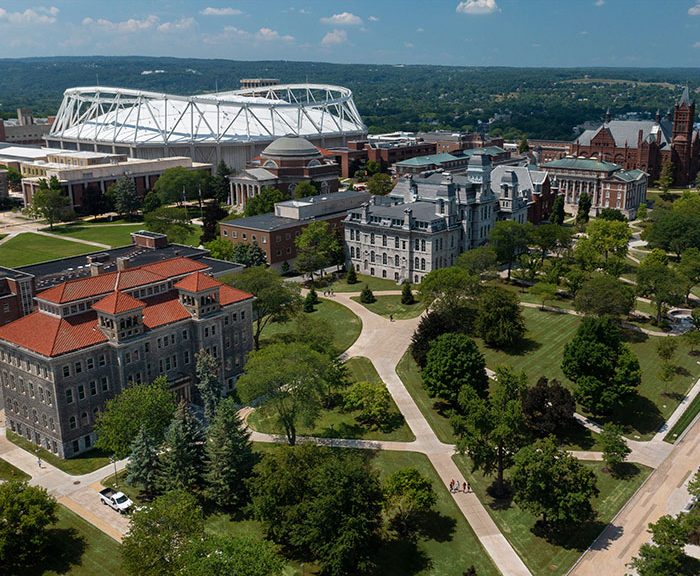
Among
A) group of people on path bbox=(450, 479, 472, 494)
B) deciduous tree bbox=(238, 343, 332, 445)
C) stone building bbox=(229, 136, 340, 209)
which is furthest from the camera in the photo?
stone building bbox=(229, 136, 340, 209)

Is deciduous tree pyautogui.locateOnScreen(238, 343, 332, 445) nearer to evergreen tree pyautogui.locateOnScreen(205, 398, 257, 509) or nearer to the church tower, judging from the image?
evergreen tree pyautogui.locateOnScreen(205, 398, 257, 509)

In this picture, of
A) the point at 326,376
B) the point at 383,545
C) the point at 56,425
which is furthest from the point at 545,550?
→ the point at 56,425

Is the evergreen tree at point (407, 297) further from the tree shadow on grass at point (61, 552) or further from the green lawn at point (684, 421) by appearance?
the tree shadow on grass at point (61, 552)

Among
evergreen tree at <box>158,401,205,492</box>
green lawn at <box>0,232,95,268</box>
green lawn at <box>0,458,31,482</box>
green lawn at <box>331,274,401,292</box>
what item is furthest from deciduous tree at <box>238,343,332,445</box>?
green lawn at <box>0,232,95,268</box>

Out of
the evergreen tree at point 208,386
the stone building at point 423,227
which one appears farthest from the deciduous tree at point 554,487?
the stone building at point 423,227

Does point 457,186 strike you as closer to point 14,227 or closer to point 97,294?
point 97,294

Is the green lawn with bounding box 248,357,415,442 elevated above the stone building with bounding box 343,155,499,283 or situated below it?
below

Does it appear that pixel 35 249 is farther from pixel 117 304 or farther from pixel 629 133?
pixel 629 133

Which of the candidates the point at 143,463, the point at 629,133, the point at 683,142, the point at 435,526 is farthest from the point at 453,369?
the point at 683,142
